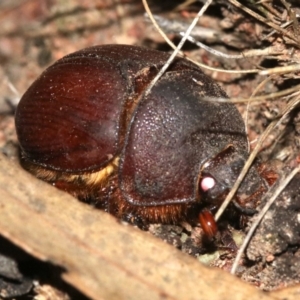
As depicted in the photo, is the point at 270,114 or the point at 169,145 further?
the point at 270,114

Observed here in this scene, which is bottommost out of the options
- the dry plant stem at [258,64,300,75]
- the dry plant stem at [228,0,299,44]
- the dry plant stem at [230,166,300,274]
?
the dry plant stem at [230,166,300,274]

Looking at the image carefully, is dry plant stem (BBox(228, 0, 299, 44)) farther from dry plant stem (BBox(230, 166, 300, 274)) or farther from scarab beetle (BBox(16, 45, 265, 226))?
dry plant stem (BBox(230, 166, 300, 274))

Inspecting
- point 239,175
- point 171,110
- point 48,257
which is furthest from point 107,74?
point 48,257

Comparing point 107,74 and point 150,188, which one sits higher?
point 107,74

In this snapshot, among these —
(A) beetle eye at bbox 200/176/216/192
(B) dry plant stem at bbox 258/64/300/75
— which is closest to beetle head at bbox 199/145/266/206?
(A) beetle eye at bbox 200/176/216/192

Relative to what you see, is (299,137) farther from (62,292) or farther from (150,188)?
(62,292)

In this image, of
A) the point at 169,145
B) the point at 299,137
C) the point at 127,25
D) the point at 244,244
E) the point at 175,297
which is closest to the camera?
the point at 175,297

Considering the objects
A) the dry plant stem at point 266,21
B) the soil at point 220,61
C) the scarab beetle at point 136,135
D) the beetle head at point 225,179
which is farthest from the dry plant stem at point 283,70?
the beetle head at point 225,179
